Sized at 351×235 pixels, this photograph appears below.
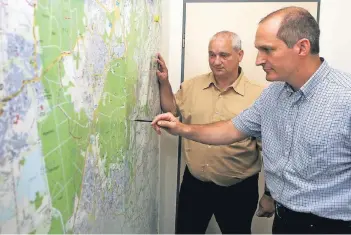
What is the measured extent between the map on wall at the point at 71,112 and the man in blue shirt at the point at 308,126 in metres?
0.59

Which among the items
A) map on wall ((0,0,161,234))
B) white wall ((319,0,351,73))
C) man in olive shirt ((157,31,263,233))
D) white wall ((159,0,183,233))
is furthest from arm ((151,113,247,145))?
white wall ((319,0,351,73))

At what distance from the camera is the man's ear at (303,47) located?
45.1 inches

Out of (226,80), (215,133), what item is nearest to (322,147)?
(215,133)

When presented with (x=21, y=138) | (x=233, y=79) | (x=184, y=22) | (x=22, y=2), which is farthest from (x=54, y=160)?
(x=184, y=22)

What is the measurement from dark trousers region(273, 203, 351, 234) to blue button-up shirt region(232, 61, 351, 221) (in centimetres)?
3

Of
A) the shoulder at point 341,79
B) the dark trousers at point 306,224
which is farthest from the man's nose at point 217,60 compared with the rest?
the dark trousers at point 306,224

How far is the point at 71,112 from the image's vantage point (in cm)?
100

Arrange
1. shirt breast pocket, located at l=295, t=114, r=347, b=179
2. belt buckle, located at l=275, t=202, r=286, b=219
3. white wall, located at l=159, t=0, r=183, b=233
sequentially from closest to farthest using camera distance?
shirt breast pocket, located at l=295, t=114, r=347, b=179
belt buckle, located at l=275, t=202, r=286, b=219
white wall, located at l=159, t=0, r=183, b=233

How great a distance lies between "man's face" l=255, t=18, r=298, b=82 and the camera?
45.7 inches

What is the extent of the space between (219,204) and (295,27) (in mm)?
1142

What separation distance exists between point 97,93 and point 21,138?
0.41 m

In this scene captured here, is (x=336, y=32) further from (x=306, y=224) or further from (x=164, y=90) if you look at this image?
(x=306, y=224)

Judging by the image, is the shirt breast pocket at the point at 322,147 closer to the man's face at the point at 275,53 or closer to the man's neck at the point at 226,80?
the man's face at the point at 275,53

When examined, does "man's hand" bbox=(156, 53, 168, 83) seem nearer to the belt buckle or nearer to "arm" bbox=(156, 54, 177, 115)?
"arm" bbox=(156, 54, 177, 115)
